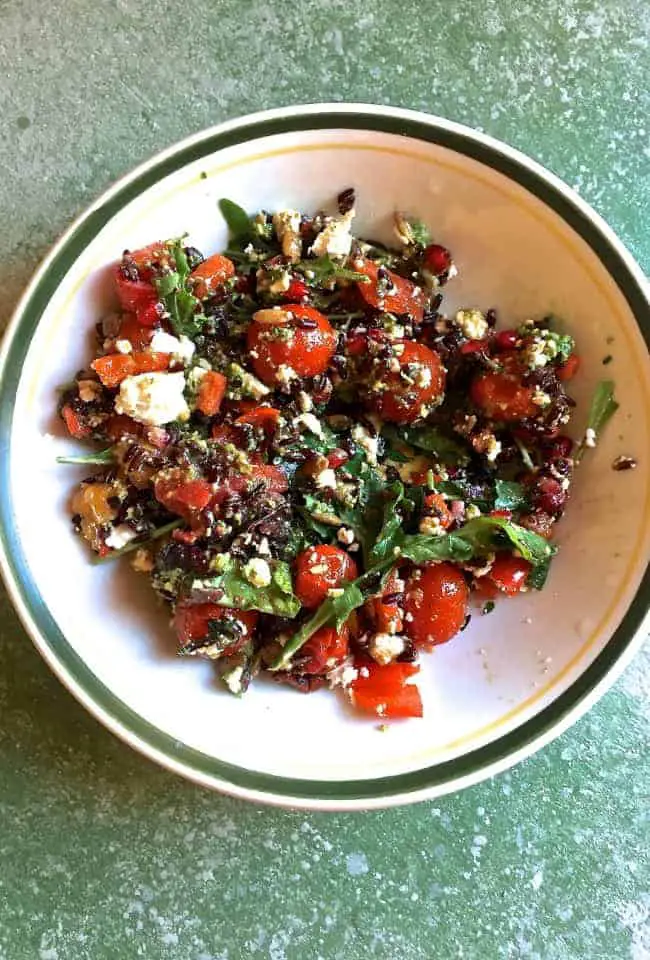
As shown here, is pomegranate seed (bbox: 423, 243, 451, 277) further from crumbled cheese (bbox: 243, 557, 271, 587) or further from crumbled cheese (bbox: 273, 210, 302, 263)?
crumbled cheese (bbox: 243, 557, 271, 587)

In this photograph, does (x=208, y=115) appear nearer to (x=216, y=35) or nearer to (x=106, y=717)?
(x=216, y=35)

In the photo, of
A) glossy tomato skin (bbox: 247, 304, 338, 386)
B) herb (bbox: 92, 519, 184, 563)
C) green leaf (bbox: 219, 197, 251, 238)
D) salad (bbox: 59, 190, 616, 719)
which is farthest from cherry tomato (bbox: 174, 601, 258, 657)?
green leaf (bbox: 219, 197, 251, 238)

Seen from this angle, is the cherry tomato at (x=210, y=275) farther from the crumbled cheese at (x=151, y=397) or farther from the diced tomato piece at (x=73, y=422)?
the diced tomato piece at (x=73, y=422)

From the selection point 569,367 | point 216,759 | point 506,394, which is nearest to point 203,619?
point 216,759

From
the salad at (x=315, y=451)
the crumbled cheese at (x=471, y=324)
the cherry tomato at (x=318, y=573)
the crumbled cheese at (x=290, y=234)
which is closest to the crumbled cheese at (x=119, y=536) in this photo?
the salad at (x=315, y=451)

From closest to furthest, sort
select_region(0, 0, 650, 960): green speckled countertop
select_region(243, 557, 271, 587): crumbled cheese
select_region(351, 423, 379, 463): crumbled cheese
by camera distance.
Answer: select_region(243, 557, 271, 587): crumbled cheese → select_region(351, 423, 379, 463): crumbled cheese → select_region(0, 0, 650, 960): green speckled countertop

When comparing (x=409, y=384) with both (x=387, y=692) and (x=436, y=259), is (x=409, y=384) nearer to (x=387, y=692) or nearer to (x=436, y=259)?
(x=436, y=259)
